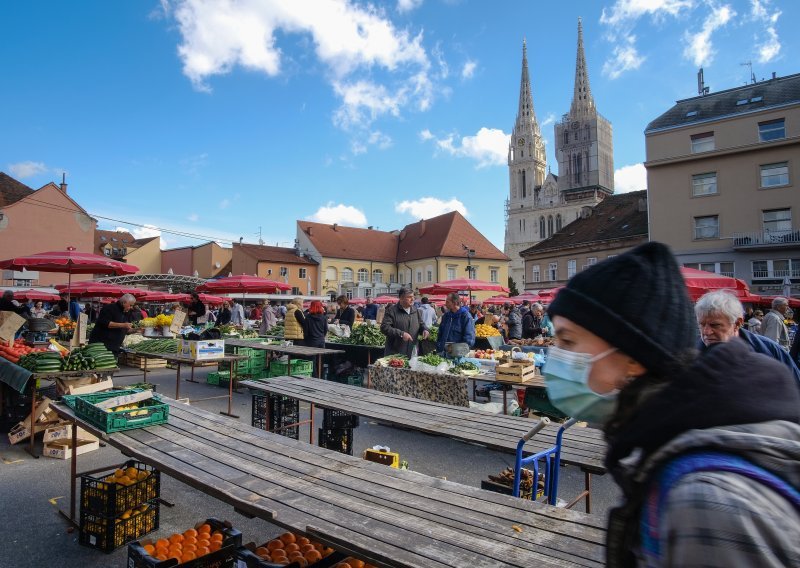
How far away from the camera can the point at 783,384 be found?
95 cm

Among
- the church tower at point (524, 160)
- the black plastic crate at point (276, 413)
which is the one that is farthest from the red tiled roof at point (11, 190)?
the church tower at point (524, 160)

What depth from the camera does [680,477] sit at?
0.89m

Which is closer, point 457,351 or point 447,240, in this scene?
point 457,351

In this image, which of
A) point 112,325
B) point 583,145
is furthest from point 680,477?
point 583,145

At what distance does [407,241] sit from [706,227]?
125 feet

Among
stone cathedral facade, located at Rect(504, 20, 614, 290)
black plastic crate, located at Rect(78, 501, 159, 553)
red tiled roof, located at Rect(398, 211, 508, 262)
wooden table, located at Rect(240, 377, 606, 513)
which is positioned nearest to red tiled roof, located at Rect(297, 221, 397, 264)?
red tiled roof, located at Rect(398, 211, 508, 262)

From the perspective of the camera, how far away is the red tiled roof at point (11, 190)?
130 ft

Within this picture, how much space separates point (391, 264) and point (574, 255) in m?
25.9

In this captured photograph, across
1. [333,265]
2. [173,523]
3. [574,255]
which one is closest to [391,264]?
[333,265]

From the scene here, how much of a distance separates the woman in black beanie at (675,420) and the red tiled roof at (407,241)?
54.5 metres

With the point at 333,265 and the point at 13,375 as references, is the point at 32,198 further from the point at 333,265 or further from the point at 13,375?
the point at 13,375

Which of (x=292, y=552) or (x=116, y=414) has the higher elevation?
(x=116, y=414)

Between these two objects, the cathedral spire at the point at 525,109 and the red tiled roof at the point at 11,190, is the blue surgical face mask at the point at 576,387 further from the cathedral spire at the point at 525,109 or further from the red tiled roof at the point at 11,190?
the cathedral spire at the point at 525,109

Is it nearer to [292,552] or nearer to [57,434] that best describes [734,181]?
[292,552]
